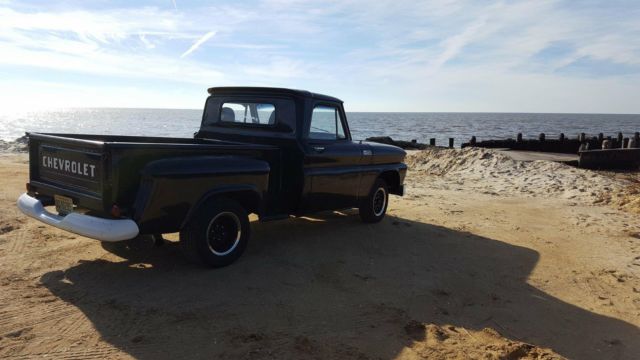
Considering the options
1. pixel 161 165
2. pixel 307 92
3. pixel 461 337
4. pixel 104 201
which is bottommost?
pixel 461 337

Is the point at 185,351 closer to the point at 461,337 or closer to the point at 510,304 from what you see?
the point at 461,337

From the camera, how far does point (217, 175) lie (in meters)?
4.81

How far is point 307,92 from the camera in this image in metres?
6.21

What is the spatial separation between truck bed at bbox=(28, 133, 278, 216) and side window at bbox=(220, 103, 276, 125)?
1031 mm

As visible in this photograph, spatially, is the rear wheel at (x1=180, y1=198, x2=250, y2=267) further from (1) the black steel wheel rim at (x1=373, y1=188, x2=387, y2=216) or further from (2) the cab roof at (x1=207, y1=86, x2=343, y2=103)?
(1) the black steel wheel rim at (x1=373, y1=188, x2=387, y2=216)

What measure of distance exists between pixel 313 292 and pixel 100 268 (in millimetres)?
2128

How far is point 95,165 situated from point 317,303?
226 centimetres

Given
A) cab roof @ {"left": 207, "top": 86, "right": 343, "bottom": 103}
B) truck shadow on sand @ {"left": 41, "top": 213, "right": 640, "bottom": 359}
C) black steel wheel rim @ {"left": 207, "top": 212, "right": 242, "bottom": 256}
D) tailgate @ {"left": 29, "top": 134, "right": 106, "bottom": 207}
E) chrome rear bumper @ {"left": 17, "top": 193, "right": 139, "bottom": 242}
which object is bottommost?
truck shadow on sand @ {"left": 41, "top": 213, "right": 640, "bottom": 359}

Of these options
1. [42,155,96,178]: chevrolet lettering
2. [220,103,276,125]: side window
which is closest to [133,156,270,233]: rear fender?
[42,155,96,178]: chevrolet lettering

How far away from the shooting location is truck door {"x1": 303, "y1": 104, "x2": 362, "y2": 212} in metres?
6.07

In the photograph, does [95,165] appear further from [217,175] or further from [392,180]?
[392,180]

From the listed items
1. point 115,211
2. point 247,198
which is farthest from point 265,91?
point 115,211

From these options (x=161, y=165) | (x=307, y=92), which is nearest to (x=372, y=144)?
(x=307, y=92)

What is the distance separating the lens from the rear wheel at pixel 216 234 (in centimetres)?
479
